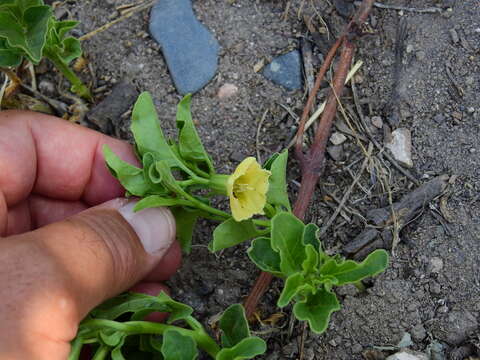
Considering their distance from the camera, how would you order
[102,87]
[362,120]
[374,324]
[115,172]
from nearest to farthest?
[115,172]
[374,324]
[362,120]
[102,87]

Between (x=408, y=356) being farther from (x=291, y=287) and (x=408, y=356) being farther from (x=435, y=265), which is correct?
(x=291, y=287)

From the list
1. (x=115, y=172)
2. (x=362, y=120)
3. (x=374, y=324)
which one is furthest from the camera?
(x=362, y=120)

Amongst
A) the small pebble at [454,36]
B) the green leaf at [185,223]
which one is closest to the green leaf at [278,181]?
the green leaf at [185,223]

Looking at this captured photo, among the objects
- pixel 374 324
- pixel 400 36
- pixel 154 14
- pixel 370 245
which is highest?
pixel 154 14

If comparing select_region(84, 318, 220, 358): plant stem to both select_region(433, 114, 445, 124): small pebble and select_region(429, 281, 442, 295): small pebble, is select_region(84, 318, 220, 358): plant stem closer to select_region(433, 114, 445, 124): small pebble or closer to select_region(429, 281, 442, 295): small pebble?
select_region(429, 281, 442, 295): small pebble

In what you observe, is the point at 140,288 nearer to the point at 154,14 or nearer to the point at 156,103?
the point at 156,103

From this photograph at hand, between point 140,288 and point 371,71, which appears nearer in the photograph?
point 140,288

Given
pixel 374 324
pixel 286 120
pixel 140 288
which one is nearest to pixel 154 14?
pixel 286 120
